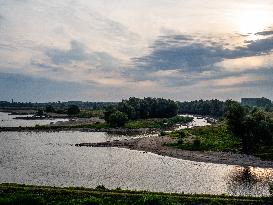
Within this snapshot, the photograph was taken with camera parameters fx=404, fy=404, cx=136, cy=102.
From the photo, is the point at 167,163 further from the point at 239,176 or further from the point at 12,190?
the point at 12,190

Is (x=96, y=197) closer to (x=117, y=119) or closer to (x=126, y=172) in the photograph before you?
(x=126, y=172)

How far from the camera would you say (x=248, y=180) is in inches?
3246

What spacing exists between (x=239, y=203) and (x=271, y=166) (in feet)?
139

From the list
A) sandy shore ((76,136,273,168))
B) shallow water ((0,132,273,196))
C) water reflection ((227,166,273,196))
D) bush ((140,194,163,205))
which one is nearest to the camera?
bush ((140,194,163,205))

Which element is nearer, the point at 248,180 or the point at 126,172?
the point at 248,180

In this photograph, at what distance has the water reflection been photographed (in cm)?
7281

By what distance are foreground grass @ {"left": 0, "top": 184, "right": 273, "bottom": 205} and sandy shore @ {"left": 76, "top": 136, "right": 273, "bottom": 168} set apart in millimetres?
40729

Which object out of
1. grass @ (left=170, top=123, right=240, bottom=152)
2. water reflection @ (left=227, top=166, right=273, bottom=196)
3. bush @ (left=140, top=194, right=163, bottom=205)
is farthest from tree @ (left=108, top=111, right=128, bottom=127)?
bush @ (left=140, top=194, right=163, bottom=205)

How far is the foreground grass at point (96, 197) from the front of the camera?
171 feet

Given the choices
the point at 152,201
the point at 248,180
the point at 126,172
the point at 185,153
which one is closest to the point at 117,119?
the point at 185,153

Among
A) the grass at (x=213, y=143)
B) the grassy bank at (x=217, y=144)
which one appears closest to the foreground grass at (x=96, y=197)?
the grassy bank at (x=217, y=144)

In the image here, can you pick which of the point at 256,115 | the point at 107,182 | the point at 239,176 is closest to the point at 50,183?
the point at 107,182

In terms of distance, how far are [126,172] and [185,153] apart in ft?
101

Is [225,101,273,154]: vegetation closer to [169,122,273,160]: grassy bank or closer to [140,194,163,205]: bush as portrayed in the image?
[169,122,273,160]: grassy bank
